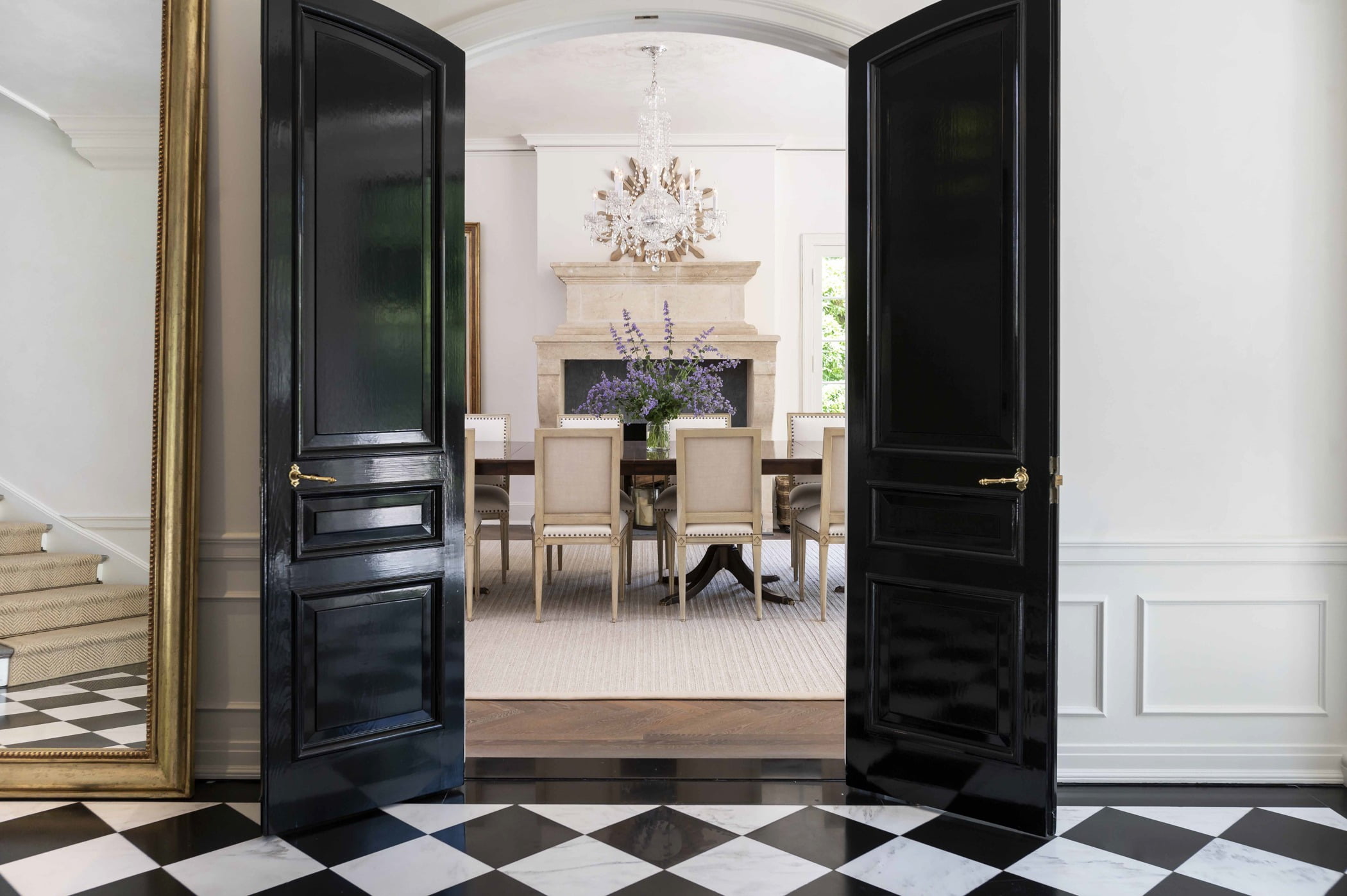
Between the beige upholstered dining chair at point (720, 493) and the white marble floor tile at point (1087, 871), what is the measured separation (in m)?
2.36

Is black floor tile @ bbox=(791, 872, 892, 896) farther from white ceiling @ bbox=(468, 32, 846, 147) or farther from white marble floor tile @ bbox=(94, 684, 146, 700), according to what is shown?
white ceiling @ bbox=(468, 32, 846, 147)

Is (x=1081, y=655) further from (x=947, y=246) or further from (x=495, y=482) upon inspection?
(x=495, y=482)

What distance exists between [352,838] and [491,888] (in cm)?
49

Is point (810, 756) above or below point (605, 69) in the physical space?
below

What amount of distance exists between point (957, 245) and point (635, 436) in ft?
10.8

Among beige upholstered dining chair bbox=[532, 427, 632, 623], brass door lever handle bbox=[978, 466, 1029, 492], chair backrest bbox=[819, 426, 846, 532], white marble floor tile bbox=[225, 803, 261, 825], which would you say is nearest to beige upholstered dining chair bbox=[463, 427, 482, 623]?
beige upholstered dining chair bbox=[532, 427, 632, 623]

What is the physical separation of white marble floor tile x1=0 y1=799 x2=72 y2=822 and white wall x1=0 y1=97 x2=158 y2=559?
721 mm

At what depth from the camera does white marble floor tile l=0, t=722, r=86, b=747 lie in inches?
106

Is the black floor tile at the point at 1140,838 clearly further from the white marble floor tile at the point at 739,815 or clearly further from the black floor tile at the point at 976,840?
the white marble floor tile at the point at 739,815

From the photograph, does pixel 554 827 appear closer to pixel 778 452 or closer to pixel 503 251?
pixel 778 452

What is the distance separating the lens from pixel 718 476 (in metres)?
4.66

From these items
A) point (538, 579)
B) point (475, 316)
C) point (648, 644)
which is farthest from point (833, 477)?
point (475, 316)

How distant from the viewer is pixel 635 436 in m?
5.67

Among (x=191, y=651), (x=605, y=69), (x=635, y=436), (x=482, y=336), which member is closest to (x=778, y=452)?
(x=635, y=436)
